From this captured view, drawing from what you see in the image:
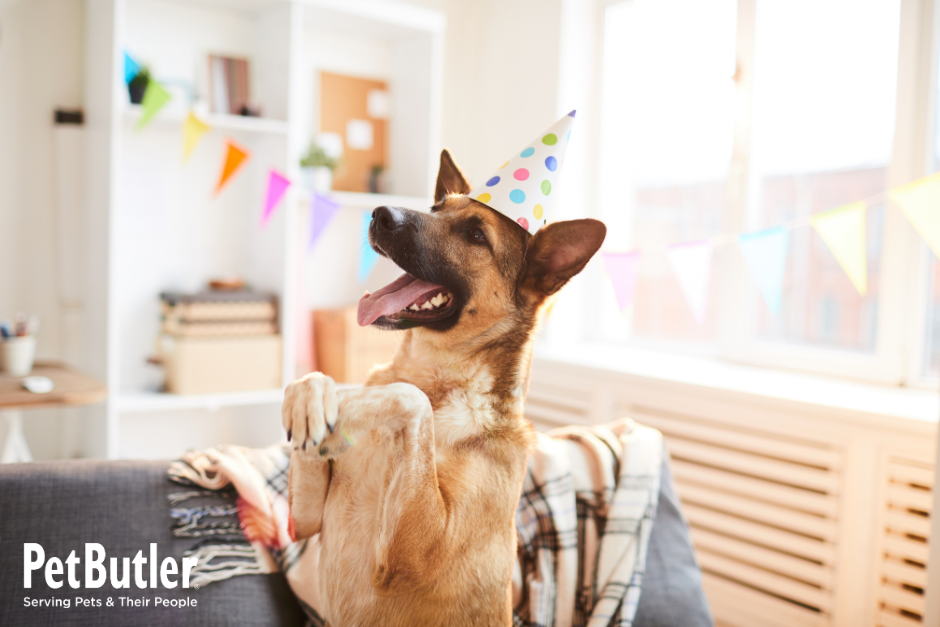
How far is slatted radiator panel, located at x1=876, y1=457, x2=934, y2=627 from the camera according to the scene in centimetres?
172

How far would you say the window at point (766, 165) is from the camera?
2.16m

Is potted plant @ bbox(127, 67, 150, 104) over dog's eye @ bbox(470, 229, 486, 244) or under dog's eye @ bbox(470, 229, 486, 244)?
over

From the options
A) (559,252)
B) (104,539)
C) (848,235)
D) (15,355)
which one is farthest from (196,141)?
(848,235)

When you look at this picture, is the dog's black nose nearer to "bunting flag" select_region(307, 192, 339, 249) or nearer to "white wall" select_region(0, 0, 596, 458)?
"bunting flag" select_region(307, 192, 339, 249)

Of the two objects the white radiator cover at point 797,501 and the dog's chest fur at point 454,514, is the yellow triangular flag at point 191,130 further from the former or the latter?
the dog's chest fur at point 454,514

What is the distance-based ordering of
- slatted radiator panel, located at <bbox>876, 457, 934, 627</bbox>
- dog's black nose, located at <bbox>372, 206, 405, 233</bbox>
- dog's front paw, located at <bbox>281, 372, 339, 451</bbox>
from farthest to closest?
slatted radiator panel, located at <bbox>876, 457, 934, 627</bbox>
dog's black nose, located at <bbox>372, 206, 405, 233</bbox>
dog's front paw, located at <bbox>281, 372, 339, 451</bbox>

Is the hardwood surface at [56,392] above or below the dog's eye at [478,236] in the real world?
below

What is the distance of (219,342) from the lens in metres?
2.46

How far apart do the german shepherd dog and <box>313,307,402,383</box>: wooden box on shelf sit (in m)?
1.87

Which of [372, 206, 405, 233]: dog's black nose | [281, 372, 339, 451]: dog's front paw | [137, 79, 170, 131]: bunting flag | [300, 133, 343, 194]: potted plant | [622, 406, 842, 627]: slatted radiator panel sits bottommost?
[622, 406, 842, 627]: slatted radiator panel

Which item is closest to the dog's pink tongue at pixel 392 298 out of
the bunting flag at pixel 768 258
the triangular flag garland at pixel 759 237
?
the triangular flag garland at pixel 759 237

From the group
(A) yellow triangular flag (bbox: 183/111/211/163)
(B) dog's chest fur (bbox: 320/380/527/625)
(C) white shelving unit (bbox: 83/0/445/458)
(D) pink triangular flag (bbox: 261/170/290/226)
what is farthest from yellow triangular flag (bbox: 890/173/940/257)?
(A) yellow triangular flag (bbox: 183/111/211/163)

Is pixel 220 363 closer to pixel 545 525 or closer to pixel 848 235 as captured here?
pixel 545 525

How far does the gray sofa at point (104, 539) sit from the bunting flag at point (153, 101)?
147 centimetres
